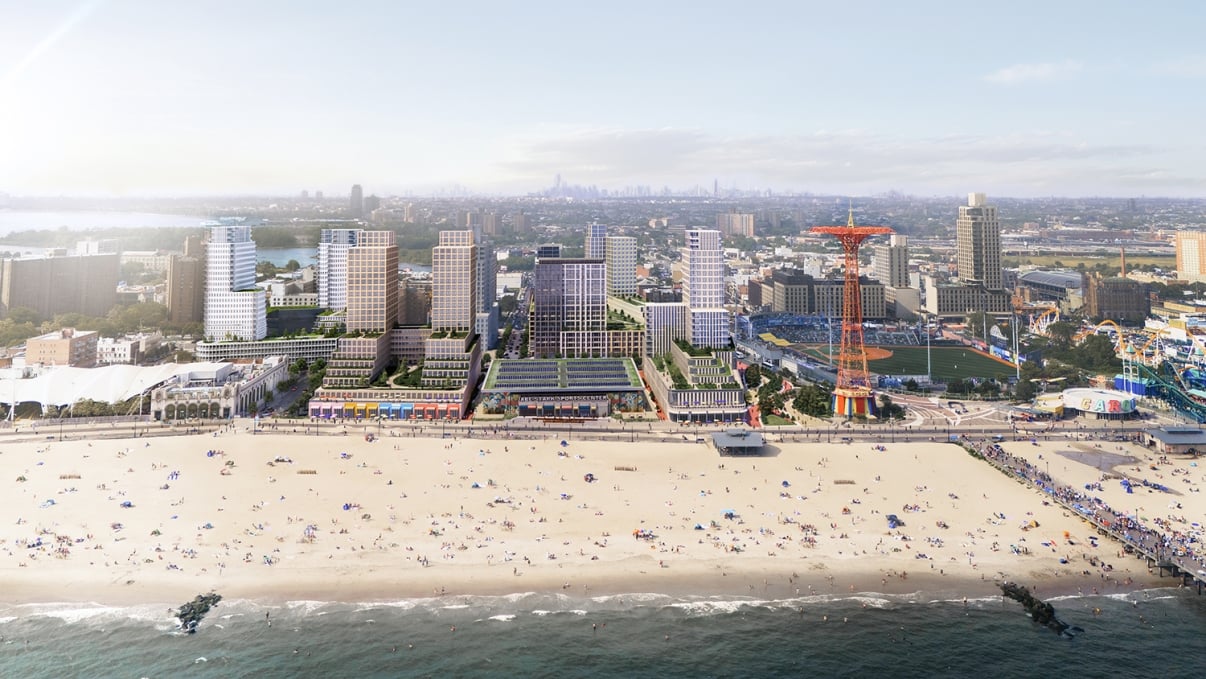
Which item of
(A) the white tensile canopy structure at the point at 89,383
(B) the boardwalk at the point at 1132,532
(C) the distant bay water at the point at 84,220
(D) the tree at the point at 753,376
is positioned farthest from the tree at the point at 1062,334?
(C) the distant bay water at the point at 84,220

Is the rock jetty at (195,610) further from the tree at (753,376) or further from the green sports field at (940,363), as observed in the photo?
the green sports field at (940,363)

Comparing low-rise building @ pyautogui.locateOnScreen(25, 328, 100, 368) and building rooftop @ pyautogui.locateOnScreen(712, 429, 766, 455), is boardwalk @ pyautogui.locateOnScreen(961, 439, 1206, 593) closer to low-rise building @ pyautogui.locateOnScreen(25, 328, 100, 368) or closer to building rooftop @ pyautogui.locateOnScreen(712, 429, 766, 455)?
building rooftop @ pyautogui.locateOnScreen(712, 429, 766, 455)

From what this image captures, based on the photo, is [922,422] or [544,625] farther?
[922,422]

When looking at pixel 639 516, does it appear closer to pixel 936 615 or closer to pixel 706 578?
pixel 706 578

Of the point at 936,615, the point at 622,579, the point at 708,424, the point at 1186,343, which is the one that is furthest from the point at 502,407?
the point at 1186,343

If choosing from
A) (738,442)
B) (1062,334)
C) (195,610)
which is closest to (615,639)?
(195,610)

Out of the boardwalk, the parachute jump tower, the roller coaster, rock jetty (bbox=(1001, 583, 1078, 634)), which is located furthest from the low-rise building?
the roller coaster
